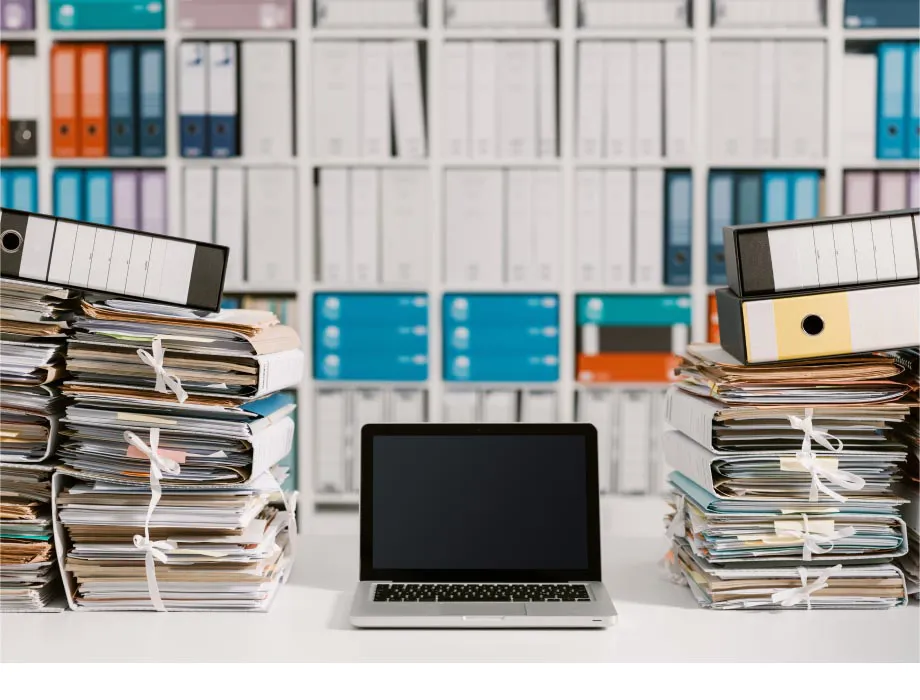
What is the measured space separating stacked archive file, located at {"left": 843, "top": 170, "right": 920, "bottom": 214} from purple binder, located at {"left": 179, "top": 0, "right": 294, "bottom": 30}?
1.83 meters

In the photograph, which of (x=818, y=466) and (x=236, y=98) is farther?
(x=236, y=98)

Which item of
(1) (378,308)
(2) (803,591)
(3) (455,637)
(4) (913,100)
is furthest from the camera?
(1) (378,308)

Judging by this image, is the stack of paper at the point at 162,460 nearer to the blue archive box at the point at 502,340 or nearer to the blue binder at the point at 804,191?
the blue archive box at the point at 502,340

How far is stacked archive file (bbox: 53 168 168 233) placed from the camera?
2.85 meters

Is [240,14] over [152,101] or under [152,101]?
over

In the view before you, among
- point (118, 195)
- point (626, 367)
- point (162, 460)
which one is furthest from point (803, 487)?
point (118, 195)

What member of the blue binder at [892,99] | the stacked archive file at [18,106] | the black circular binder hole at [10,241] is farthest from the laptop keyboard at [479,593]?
the stacked archive file at [18,106]

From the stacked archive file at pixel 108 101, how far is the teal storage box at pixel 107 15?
0.22ft

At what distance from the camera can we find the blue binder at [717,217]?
111 inches

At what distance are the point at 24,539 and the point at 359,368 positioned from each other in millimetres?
1841

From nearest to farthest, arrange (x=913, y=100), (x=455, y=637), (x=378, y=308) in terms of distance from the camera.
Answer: (x=455, y=637) → (x=913, y=100) → (x=378, y=308)

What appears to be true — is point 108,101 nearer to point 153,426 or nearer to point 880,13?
point 153,426

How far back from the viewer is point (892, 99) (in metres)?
2.78

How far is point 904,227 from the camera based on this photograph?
1070mm
